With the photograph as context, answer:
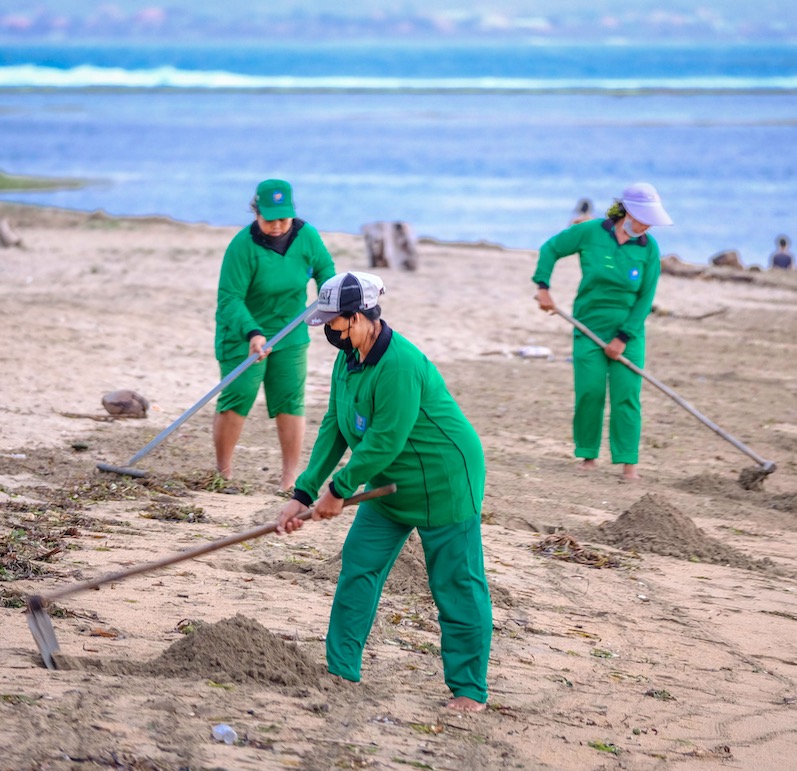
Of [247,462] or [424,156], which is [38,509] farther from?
[424,156]

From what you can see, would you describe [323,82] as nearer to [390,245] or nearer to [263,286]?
[390,245]

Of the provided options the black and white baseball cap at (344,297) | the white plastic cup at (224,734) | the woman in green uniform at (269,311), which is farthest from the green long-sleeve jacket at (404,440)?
the woman in green uniform at (269,311)

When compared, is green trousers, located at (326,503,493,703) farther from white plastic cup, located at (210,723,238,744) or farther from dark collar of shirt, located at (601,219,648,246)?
dark collar of shirt, located at (601,219,648,246)

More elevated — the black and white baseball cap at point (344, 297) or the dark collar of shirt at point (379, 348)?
the black and white baseball cap at point (344, 297)

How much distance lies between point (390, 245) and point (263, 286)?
9.31 m

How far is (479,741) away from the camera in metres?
4.64

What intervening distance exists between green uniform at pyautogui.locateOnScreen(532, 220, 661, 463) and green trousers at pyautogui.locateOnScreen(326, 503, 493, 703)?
3.96m

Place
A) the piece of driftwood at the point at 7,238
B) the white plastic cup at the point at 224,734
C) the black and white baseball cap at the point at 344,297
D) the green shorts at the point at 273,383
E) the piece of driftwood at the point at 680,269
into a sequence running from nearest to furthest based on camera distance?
the white plastic cup at the point at 224,734 → the black and white baseball cap at the point at 344,297 → the green shorts at the point at 273,383 → the piece of driftwood at the point at 680,269 → the piece of driftwood at the point at 7,238

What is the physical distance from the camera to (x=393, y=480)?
468cm

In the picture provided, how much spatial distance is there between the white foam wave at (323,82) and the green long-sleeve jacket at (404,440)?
106m

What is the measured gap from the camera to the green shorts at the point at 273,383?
7.54 meters

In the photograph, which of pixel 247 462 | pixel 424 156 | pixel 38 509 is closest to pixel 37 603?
pixel 38 509

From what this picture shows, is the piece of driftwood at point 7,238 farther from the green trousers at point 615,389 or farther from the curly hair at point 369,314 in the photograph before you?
the curly hair at point 369,314

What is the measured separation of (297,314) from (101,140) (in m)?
50.2
